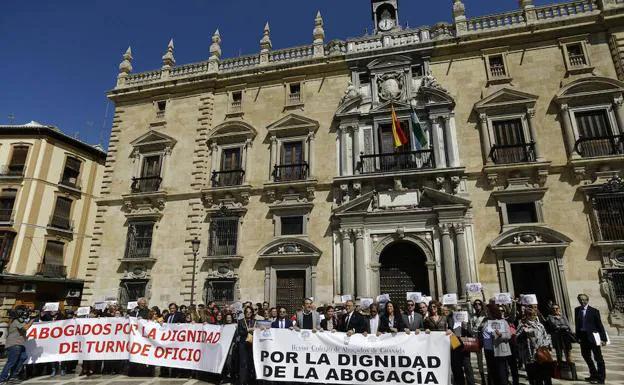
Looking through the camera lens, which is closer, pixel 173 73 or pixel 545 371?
pixel 545 371

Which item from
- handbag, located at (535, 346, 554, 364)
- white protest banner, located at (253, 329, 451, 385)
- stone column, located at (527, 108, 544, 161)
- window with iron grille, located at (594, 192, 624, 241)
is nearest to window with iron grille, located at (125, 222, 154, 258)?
white protest banner, located at (253, 329, 451, 385)

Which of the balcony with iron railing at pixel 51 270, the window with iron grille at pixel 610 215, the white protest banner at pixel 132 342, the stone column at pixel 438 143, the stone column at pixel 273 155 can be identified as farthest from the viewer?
the balcony with iron railing at pixel 51 270

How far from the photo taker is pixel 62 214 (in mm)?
27500

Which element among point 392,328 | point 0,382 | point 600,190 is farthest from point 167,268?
point 600,190

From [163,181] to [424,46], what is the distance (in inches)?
563

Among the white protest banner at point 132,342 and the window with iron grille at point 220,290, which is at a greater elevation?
the window with iron grille at point 220,290

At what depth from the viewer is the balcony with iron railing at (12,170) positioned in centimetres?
2586

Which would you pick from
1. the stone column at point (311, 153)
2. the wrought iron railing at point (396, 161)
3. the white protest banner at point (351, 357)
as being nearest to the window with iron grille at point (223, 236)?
the stone column at point (311, 153)

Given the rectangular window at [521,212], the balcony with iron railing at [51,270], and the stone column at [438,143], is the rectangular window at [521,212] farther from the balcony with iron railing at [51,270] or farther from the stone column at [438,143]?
the balcony with iron railing at [51,270]

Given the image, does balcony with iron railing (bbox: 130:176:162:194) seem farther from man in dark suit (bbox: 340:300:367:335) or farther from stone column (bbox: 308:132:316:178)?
man in dark suit (bbox: 340:300:367:335)

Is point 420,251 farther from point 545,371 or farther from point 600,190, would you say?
point 545,371

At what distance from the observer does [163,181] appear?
1931 centimetres

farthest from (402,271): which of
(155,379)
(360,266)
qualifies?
(155,379)

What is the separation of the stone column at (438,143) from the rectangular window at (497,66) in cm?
336
